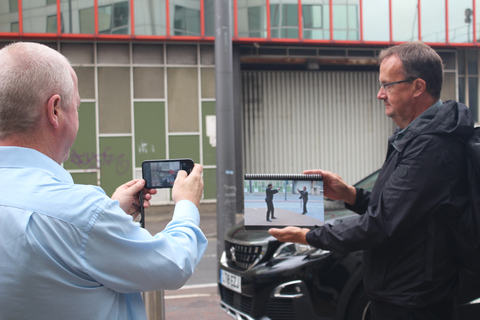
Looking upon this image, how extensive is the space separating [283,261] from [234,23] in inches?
409

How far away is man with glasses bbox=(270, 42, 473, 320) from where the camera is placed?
203 centimetres

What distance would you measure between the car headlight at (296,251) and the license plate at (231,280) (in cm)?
40

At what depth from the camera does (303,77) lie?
→ 48.5ft

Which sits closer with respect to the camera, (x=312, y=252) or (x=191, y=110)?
(x=312, y=252)

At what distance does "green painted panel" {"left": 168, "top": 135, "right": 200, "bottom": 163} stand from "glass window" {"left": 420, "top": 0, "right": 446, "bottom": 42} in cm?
765

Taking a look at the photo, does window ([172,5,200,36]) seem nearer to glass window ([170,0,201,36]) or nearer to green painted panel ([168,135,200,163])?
glass window ([170,0,201,36])

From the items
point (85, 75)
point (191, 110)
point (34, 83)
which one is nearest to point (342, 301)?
point (34, 83)

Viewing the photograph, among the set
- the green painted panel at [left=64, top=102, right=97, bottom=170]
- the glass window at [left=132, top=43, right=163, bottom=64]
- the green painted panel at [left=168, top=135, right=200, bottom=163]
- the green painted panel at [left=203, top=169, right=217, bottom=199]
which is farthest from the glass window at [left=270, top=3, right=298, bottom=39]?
the green painted panel at [left=64, top=102, right=97, bottom=170]

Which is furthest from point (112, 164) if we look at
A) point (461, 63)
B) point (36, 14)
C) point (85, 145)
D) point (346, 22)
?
point (461, 63)

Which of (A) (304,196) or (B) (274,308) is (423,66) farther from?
(B) (274,308)

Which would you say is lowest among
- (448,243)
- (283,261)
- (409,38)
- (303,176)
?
(283,261)

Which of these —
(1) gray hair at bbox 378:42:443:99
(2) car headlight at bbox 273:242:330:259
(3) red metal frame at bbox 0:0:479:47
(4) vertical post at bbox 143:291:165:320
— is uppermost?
(3) red metal frame at bbox 0:0:479:47

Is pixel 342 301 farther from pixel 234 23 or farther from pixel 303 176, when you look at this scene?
pixel 234 23

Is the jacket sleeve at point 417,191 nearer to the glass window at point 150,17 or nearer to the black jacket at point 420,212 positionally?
the black jacket at point 420,212
